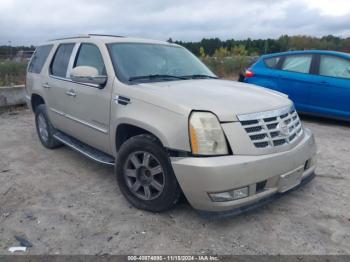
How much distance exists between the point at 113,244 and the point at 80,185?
4.61 feet

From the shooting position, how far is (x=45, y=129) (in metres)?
5.48

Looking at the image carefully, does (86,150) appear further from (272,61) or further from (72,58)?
(272,61)

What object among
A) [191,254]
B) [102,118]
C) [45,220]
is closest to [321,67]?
[102,118]

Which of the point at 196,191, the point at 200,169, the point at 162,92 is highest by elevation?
the point at 162,92

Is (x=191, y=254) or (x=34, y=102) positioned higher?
(x=34, y=102)

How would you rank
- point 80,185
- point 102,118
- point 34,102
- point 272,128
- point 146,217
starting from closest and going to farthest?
point 272,128 → point 146,217 → point 102,118 → point 80,185 → point 34,102

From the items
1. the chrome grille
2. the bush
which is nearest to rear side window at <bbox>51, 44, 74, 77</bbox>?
the chrome grille

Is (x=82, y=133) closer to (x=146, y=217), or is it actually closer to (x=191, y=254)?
(x=146, y=217)

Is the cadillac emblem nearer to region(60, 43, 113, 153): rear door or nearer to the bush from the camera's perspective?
region(60, 43, 113, 153): rear door

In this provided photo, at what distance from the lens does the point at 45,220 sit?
3299 mm

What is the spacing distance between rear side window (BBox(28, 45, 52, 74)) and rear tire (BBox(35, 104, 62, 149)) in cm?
62

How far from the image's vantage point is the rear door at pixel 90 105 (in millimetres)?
3781

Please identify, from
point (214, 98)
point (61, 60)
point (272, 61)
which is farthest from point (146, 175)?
point (272, 61)

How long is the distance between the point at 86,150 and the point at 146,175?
1.26 m
